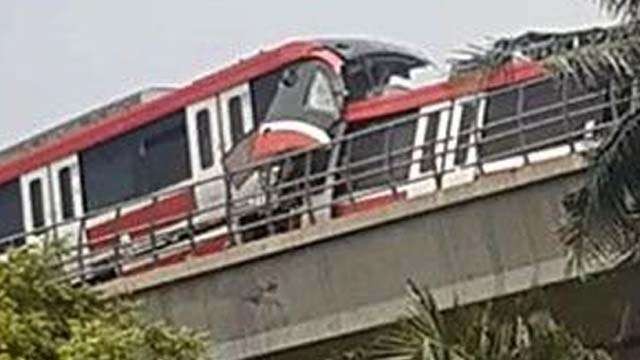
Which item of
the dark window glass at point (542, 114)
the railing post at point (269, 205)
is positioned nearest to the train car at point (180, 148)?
the railing post at point (269, 205)

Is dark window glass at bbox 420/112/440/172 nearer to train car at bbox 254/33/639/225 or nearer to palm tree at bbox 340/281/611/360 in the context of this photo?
train car at bbox 254/33/639/225

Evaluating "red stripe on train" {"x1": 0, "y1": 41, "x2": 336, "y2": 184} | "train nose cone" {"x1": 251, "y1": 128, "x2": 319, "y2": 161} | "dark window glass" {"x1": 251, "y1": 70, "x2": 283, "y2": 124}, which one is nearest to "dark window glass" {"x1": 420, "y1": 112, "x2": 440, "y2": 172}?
"train nose cone" {"x1": 251, "y1": 128, "x2": 319, "y2": 161}

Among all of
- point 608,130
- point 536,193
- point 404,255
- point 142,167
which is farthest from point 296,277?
point 142,167

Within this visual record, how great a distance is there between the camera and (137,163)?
101 ft

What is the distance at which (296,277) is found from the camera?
21859mm

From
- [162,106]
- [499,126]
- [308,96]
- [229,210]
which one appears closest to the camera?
[499,126]

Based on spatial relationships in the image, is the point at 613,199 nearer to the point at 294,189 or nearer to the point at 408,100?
the point at 294,189

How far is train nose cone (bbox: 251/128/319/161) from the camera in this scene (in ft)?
88.6

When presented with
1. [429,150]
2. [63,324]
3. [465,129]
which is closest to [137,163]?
[465,129]

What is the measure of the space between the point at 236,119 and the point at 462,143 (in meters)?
7.08

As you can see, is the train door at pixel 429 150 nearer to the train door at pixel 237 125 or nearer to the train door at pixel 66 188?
the train door at pixel 237 125

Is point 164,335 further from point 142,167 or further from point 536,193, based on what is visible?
point 142,167

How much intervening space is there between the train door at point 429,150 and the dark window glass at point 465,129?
0.52ft

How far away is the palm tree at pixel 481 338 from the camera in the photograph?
588 inches
